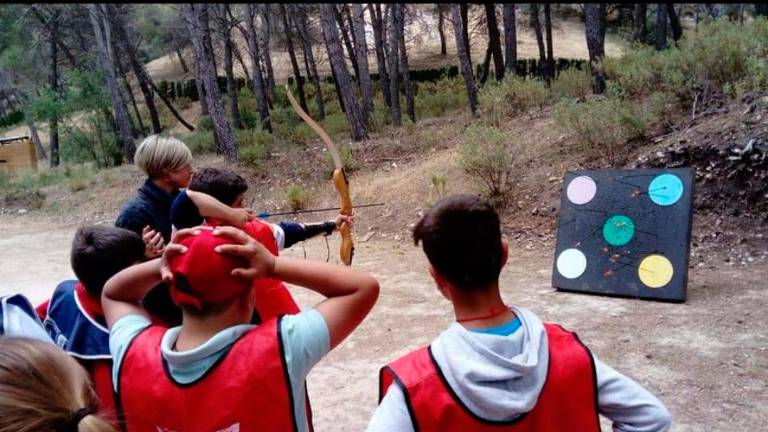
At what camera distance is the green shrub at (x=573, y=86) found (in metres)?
11.4

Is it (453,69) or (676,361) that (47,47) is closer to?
(453,69)

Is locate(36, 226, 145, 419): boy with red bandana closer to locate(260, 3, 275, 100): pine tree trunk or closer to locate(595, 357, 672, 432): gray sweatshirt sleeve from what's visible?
locate(595, 357, 672, 432): gray sweatshirt sleeve

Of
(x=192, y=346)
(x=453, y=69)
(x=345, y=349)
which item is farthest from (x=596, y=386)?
(x=453, y=69)

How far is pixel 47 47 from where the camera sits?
28.2 meters

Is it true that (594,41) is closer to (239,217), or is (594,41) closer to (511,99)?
(511,99)

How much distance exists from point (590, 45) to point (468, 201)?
1048 cm

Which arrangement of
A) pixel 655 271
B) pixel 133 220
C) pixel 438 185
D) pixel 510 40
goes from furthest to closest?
pixel 510 40, pixel 438 185, pixel 655 271, pixel 133 220

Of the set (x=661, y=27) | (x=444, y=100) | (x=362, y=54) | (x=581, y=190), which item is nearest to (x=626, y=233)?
(x=581, y=190)

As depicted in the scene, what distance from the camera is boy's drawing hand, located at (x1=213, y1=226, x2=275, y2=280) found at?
1.40 meters

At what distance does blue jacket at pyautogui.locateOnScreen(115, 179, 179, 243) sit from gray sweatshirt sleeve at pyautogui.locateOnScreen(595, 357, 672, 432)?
1.76 m

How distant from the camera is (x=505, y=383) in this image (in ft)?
4.36

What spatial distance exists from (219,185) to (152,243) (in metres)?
0.30

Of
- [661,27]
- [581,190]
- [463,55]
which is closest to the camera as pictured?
[581,190]

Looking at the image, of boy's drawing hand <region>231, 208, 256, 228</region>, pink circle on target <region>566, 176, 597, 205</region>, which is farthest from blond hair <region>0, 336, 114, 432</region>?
pink circle on target <region>566, 176, 597, 205</region>
